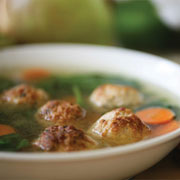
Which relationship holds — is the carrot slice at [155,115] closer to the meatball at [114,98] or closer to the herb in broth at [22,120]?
the meatball at [114,98]

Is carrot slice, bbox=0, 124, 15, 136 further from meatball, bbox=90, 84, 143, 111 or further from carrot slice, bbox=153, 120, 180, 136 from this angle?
carrot slice, bbox=153, 120, 180, 136

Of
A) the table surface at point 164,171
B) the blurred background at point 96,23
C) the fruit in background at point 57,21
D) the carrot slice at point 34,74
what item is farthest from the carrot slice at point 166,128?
the fruit in background at point 57,21

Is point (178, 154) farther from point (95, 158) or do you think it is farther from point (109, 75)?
point (109, 75)

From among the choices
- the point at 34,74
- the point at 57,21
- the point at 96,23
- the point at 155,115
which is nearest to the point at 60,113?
the point at 155,115

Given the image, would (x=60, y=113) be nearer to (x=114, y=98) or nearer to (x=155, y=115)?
(x=114, y=98)

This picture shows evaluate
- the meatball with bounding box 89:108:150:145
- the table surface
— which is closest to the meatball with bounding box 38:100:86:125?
the meatball with bounding box 89:108:150:145

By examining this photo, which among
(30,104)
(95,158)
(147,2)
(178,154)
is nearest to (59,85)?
(30,104)
